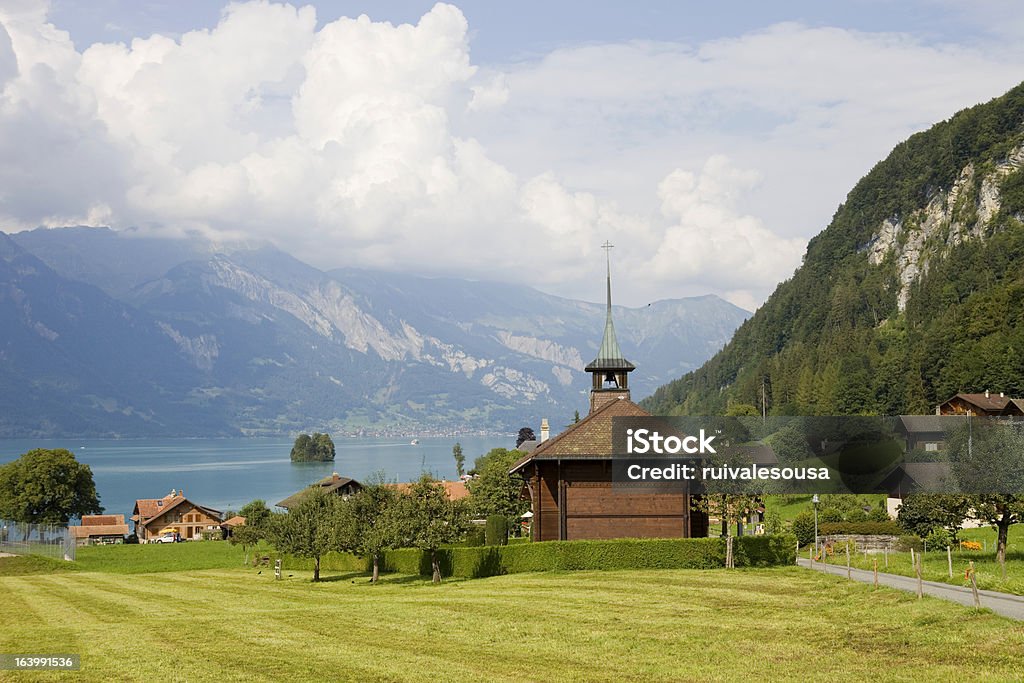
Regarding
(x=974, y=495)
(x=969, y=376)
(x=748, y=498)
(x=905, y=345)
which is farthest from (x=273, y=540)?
(x=905, y=345)

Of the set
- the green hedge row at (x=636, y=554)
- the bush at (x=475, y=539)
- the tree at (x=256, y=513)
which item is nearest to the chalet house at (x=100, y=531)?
the tree at (x=256, y=513)

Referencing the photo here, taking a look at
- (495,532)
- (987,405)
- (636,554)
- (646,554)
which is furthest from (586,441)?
(987,405)

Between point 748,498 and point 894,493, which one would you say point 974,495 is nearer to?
point 748,498

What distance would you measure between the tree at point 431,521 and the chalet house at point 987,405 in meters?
86.5

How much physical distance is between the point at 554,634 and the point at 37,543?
6798 centimetres

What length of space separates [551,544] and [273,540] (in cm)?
2051

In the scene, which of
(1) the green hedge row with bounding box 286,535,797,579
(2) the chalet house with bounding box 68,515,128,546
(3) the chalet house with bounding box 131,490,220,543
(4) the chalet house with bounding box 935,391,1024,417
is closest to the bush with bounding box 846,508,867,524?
(4) the chalet house with bounding box 935,391,1024,417

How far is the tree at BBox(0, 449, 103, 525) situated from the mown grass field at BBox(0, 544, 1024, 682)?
85.8 meters

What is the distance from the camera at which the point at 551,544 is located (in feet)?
150

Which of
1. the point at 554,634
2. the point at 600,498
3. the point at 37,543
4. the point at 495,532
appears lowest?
the point at 37,543

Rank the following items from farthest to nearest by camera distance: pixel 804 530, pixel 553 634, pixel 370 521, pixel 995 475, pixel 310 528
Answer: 1. pixel 804 530
2. pixel 310 528
3. pixel 370 521
4. pixel 995 475
5. pixel 553 634

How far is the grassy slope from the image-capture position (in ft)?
69.0

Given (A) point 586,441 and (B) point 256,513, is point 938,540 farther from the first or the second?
(B) point 256,513

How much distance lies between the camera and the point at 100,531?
13838 cm
